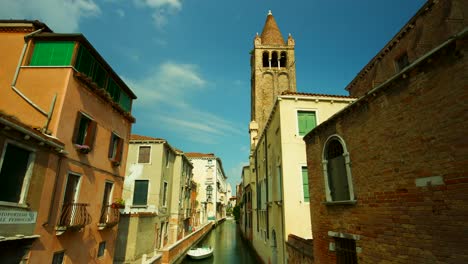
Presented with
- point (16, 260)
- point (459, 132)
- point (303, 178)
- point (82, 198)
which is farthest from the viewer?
point (303, 178)

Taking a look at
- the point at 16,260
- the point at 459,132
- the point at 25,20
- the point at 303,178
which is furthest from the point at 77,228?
the point at 459,132

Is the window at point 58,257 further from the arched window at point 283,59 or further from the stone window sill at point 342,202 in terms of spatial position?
the arched window at point 283,59

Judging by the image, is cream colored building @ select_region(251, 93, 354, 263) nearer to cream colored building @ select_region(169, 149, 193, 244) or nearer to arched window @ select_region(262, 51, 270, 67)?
cream colored building @ select_region(169, 149, 193, 244)

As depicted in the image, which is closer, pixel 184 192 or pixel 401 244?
pixel 401 244

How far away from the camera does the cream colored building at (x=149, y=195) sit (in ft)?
56.1

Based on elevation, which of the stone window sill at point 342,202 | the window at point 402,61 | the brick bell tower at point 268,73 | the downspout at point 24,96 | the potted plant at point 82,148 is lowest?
the stone window sill at point 342,202

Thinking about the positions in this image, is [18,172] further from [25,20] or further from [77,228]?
[25,20]

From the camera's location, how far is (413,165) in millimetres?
4328

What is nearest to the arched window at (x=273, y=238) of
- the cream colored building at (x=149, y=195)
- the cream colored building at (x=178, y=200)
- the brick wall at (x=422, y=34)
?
the cream colored building at (x=149, y=195)

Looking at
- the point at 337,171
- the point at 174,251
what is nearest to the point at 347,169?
the point at 337,171

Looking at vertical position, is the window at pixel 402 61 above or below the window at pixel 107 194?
above

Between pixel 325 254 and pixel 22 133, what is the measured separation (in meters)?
9.39

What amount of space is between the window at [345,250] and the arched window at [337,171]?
105cm

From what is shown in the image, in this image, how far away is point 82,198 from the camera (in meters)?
9.80
